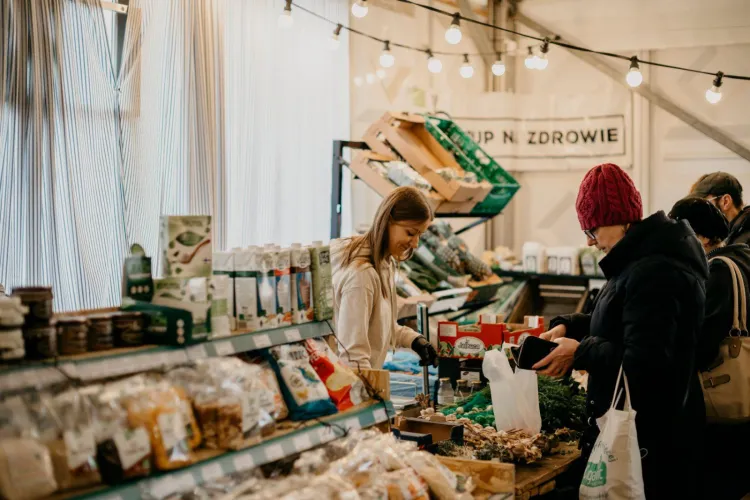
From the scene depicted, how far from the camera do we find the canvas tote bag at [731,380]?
11.5 feet

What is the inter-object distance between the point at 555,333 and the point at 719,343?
691mm

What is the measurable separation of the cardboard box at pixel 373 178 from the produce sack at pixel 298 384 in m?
3.50

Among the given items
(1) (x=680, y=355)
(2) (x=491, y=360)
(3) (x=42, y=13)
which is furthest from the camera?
(3) (x=42, y=13)

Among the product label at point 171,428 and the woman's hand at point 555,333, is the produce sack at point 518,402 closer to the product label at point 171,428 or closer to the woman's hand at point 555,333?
the woman's hand at point 555,333

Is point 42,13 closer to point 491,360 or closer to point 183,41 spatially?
point 183,41

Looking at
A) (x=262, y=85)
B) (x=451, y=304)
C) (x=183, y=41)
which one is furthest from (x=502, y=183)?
(x=183, y=41)

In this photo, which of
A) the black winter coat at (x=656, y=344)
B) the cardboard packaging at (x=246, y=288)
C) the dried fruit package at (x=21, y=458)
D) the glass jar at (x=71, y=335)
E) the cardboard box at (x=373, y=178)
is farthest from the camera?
the cardboard box at (x=373, y=178)

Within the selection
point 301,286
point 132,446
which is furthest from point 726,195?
point 132,446

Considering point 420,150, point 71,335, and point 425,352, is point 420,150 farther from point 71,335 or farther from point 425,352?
point 71,335

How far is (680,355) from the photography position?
2.91 m

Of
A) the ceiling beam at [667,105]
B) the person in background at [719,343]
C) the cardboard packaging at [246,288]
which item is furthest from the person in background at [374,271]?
the ceiling beam at [667,105]

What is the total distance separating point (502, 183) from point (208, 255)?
4.87m

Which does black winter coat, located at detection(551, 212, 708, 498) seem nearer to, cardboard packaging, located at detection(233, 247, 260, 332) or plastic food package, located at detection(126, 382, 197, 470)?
cardboard packaging, located at detection(233, 247, 260, 332)

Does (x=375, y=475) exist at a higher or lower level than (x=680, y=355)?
lower
